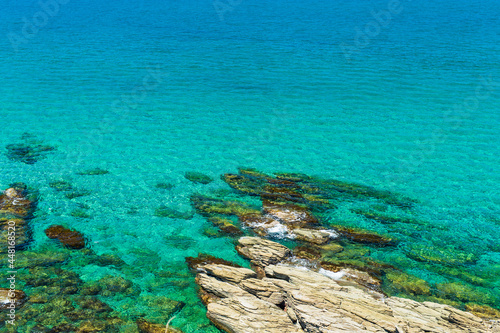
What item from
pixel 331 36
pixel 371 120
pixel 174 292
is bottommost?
pixel 174 292

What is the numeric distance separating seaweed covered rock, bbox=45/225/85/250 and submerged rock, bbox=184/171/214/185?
25.4ft

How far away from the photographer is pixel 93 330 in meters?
14.3

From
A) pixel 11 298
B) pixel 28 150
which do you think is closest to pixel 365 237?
pixel 11 298

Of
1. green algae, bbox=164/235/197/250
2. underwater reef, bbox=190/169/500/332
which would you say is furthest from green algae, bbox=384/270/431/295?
green algae, bbox=164/235/197/250

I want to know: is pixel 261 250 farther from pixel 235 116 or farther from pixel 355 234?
pixel 235 116

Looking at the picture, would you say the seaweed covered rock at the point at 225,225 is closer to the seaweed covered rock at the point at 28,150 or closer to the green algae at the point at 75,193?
the green algae at the point at 75,193

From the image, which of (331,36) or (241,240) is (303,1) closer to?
(331,36)

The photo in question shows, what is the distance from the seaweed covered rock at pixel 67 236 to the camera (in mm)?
19531

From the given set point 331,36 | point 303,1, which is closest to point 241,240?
point 331,36

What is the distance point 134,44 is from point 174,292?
46.4 m

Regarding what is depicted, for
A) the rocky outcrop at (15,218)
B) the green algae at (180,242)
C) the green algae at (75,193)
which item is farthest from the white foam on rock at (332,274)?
the green algae at (75,193)

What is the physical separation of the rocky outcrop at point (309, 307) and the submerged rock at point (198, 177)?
31.0ft

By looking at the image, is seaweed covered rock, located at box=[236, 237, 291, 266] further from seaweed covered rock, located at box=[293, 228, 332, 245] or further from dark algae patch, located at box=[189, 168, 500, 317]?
seaweed covered rock, located at box=[293, 228, 332, 245]

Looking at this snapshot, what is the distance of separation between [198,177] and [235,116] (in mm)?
11539
